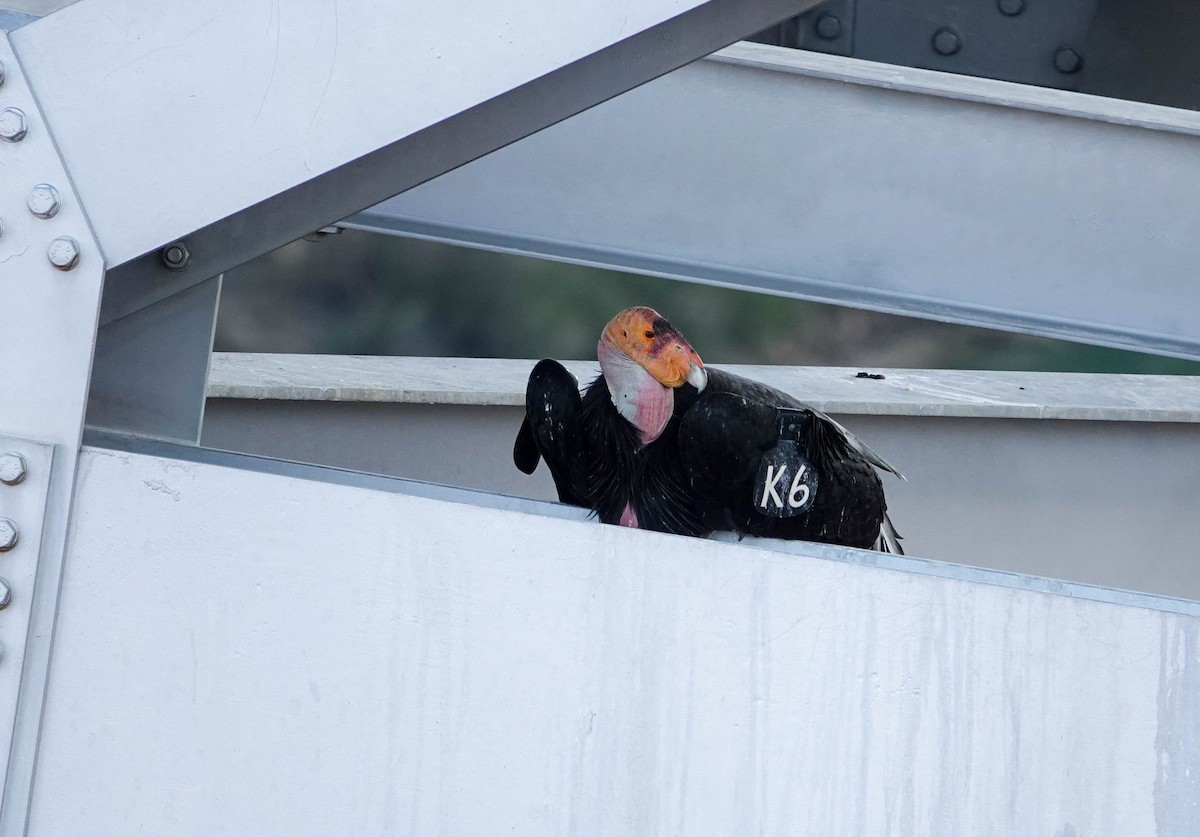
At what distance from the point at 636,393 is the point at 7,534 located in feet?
3.01

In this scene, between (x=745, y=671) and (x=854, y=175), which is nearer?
(x=745, y=671)

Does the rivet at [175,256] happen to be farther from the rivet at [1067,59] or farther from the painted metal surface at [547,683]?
the rivet at [1067,59]

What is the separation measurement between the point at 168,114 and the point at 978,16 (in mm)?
4084

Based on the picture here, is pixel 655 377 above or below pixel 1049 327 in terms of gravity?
below

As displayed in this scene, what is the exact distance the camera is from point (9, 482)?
3.27ft

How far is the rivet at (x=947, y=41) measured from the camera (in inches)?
178

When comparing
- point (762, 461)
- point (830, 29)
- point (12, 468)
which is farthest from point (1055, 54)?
point (12, 468)

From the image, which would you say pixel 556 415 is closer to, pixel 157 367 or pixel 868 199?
pixel 157 367

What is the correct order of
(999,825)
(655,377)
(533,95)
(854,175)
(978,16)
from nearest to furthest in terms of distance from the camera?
(999,825) < (533,95) < (655,377) < (854,175) < (978,16)

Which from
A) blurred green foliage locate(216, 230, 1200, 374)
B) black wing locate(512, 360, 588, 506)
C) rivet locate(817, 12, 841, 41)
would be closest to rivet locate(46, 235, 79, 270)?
black wing locate(512, 360, 588, 506)

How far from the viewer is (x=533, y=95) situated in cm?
108

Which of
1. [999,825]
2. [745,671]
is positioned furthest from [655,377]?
[999,825]

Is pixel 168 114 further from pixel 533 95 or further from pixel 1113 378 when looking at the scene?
pixel 1113 378

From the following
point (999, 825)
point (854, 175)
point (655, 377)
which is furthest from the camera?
point (854, 175)
